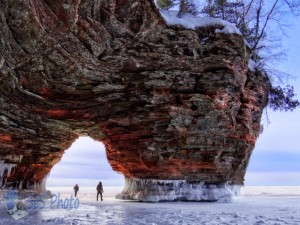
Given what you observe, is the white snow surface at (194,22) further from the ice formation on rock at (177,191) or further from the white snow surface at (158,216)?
the white snow surface at (158,216)

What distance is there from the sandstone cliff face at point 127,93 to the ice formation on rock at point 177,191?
1.84ft

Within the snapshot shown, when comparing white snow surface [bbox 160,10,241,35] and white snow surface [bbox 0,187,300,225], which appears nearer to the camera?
white snow surface [bbox 0,187,300,225]

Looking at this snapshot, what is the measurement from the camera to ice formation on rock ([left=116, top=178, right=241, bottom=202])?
19.3m

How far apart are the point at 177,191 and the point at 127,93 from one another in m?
7.27

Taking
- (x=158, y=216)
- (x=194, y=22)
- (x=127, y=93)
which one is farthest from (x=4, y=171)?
(x=194, y=22)

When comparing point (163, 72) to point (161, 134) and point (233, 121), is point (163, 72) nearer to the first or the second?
point (161, 134)

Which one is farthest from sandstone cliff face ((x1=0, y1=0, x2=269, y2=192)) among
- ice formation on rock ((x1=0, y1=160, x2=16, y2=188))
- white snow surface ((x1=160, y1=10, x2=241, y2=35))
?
white snow surface ((x1=160, y1=10, x2=241, y2=35))

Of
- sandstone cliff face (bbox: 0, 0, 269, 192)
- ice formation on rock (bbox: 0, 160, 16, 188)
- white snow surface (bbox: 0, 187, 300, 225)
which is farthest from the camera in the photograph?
ice formation on rock (bbox: 0, 160, 16, 188)

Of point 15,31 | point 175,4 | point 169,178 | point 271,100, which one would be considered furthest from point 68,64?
point 271,100

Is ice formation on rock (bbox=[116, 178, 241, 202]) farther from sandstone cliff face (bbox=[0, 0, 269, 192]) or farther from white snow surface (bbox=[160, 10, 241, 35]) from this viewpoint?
white snow surface (bbox=[160, 10, 241, 35])

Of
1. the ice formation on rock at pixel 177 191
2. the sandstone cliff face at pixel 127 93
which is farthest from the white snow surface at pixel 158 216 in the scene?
the ice formation on rock at pixel 177 191

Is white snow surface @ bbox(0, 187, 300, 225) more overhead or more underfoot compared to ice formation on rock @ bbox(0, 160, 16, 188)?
more underfoot

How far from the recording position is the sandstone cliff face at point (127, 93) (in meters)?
14.5

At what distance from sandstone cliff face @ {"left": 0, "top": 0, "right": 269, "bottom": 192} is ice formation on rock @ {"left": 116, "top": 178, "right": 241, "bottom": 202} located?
562 mm
